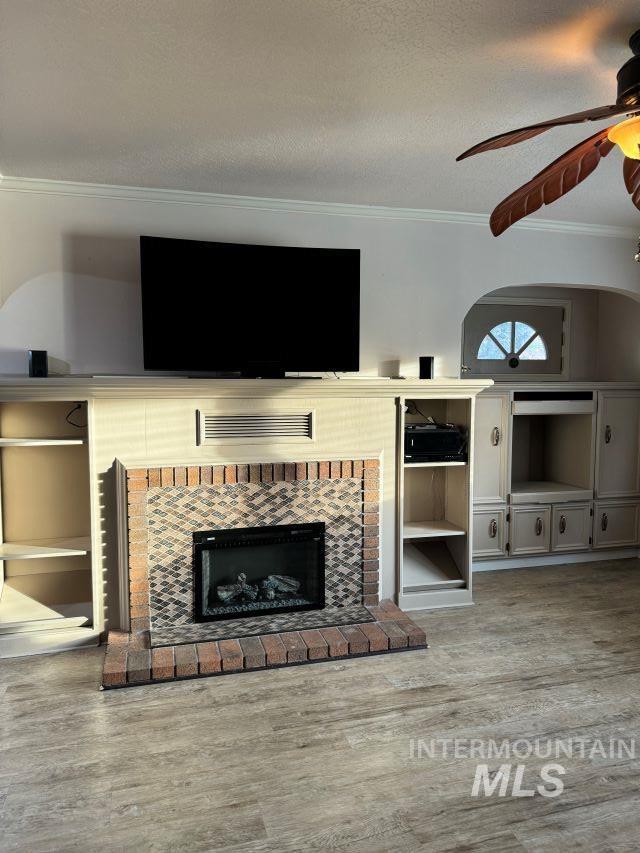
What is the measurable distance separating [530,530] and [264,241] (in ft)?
9.28

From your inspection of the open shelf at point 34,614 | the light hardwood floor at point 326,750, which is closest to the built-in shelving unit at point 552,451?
the light hardwood floor at point 326,750

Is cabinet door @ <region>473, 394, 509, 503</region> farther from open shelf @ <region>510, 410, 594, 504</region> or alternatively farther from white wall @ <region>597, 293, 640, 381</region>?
white wall @ <region>597, 293, 640, 381</region>

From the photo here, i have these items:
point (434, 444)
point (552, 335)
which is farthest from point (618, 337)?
point (434, 444)

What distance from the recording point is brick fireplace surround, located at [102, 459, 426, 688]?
3.09 metres

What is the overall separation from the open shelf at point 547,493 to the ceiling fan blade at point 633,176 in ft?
9.54

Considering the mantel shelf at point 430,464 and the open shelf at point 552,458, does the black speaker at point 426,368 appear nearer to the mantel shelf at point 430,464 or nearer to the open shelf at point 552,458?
the mantel shelf at point 430,464

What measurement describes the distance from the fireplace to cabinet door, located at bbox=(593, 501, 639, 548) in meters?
2.48

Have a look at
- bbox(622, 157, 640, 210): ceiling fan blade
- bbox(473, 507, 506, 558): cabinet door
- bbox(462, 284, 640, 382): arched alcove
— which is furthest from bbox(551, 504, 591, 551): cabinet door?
bbox(622, 157, 640, 210): ceiling fan blade

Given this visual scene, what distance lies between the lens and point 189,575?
11.2ft

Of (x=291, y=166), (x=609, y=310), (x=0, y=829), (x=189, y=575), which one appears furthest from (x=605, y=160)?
(x=0, y=829)

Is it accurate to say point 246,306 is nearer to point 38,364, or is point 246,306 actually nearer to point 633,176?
point 38,364

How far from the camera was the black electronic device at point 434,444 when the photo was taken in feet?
12.5

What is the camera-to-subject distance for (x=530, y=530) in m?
4.74

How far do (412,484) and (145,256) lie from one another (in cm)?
217
